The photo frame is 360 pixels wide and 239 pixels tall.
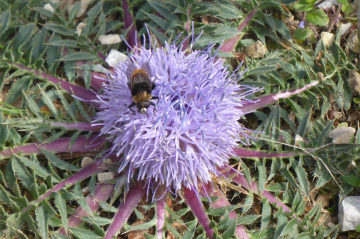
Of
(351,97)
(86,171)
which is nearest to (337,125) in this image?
(351,97)

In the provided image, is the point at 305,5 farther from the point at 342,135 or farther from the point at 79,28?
the point at 79,28

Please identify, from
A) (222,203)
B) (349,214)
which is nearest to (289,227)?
(222,203)

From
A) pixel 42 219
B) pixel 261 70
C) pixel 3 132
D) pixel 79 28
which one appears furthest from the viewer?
pixel 79 28

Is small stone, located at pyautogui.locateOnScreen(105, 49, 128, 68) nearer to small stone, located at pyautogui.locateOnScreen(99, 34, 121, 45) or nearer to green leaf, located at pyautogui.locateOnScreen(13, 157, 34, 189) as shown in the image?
small stone, located at pyautogui.locateOnScreen(99, 34, 121, 45)

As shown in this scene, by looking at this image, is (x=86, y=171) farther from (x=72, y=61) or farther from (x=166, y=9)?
(x=166, y=9)

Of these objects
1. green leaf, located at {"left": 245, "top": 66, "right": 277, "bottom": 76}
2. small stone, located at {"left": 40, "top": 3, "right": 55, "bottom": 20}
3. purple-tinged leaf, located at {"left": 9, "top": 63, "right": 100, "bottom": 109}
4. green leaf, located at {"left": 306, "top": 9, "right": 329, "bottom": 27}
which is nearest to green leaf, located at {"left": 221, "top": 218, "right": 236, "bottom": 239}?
green leaf, located at {"left": 245, "top": 66, "right": 277, "bottom": 76}

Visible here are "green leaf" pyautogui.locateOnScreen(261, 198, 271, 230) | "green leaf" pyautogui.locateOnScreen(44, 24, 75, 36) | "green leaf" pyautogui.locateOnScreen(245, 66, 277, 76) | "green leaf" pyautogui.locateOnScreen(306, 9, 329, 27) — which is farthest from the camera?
"green leaf" pyautogui.locateOnScreen(306, 9, 329, 27)
